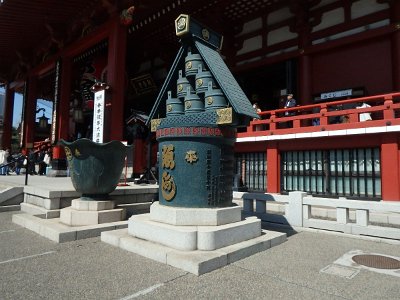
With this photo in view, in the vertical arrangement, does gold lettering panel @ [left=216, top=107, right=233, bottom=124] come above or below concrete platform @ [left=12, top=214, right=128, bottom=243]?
above

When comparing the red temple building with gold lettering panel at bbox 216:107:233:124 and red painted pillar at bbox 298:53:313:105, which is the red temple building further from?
gold lettering panel at bbox 216:107:233:124

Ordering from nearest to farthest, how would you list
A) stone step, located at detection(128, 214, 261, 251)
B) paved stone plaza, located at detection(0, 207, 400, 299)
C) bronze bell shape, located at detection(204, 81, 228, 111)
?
1. paved stone plaza, located at detection(0, 207, 400, 299)
2. stone step, located at detection(128, 214, 261, 251)
3. bronze bell shape, located at detection(204, 81, 228, 111)

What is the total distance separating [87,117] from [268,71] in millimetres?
15388

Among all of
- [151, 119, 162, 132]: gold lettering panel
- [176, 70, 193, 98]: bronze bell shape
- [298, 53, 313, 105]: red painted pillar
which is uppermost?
[298, 53, 313, 105]: red painted pillar

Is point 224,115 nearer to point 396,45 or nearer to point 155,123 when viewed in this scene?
point 155,123

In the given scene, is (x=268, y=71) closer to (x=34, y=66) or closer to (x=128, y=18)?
(x=128, y=18)

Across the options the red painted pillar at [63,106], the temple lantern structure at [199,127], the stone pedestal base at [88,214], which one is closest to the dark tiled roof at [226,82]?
the temple lantern structure at [199,127]

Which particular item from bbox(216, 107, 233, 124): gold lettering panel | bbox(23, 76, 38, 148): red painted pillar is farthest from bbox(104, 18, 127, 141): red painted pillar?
bbox(23, 76, 38, 148): red painted pillar

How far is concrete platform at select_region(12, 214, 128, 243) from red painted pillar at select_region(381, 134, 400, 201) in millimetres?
6434

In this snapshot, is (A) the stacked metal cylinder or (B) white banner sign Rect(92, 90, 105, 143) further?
(B) white banner sign Rect(92, 90, 105, 143)

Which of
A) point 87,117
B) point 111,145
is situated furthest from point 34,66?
point 111,145

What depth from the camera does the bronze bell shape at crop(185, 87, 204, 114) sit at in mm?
5059

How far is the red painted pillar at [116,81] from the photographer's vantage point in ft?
36.9

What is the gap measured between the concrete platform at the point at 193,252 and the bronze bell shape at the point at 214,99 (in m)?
2.11
